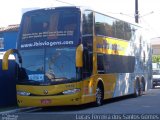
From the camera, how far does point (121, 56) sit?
2286 centimetres

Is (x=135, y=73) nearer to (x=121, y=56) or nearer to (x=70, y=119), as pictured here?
(x=121, y=56)

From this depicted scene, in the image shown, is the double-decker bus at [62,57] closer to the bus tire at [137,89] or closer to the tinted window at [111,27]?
the tinted window at [111,27]

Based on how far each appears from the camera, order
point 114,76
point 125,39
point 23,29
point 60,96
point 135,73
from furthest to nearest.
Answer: point 135,73 < point 125,39 < point 114,76 < point 23,29 < point 60,96

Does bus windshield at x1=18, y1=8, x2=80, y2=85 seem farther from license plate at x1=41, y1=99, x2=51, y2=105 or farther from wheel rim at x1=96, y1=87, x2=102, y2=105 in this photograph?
wheel rim at x1=96, y1=87, x2=102, y2=105

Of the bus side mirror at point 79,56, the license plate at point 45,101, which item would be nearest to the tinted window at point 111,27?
the bus side mirror at point 79,56

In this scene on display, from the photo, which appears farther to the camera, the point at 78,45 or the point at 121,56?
the point at 121,56

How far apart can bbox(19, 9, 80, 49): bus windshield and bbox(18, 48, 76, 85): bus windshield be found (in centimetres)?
35

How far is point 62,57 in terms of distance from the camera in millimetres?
17562

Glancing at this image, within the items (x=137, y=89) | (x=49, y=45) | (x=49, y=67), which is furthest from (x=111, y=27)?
(x=137, y=89)

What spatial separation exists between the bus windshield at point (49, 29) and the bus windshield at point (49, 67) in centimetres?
35

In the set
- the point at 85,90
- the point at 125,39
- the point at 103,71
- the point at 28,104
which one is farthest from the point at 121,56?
the point at 28,104

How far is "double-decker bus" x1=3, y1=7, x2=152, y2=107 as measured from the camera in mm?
17328

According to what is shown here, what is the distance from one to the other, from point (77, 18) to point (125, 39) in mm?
6355

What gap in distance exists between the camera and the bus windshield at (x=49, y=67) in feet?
56.9
